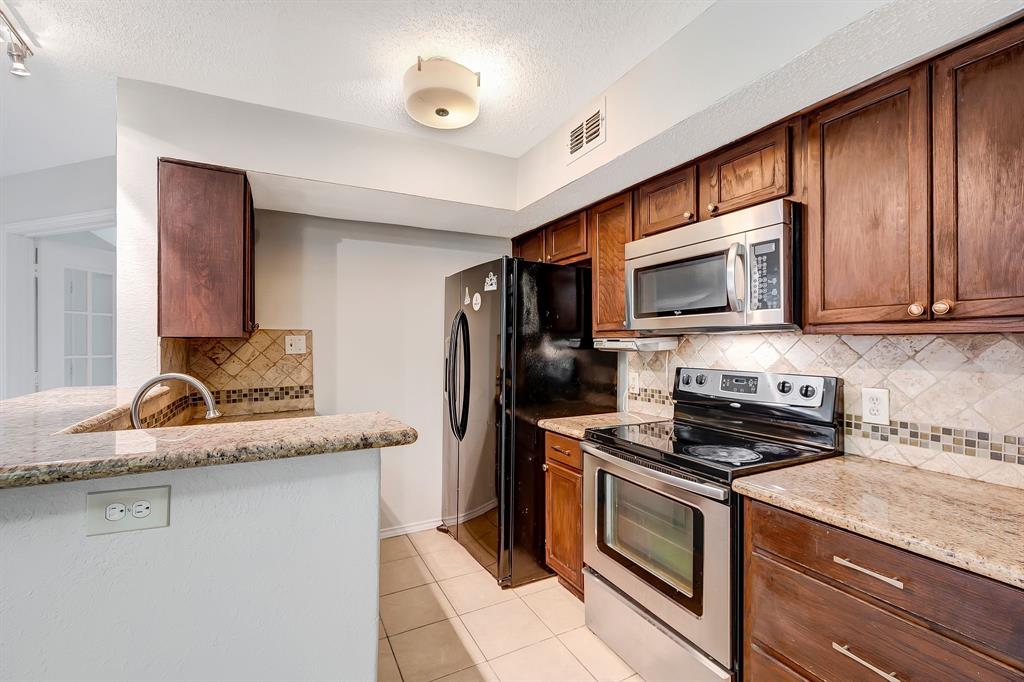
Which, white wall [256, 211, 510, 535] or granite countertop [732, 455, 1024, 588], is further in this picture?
white wall [256, 211, 510, 535]

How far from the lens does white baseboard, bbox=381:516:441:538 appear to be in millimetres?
3170

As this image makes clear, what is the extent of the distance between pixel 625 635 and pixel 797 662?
767mm

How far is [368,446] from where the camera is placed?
916mm

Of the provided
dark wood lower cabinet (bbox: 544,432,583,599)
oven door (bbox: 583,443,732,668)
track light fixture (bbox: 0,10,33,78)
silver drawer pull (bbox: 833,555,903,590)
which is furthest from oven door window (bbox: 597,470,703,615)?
track light fixture (bbox: 0,10,33,78)

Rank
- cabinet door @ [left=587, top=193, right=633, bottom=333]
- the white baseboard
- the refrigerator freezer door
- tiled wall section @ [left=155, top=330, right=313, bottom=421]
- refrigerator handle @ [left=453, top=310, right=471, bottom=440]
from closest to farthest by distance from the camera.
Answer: cabinet door @ [left=587, top=193, right=633, bottom=333] < the refrigerator freezer door < tiled wall section @ [left=155, top=330, right=313, bottom=421] < refrigerator handle @ [left=453, top=310, right=471, bottom=440] < the white baseboard

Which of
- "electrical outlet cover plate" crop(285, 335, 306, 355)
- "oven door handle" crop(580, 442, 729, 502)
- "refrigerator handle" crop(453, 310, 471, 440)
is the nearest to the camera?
"oven door handle" crop(580, 442, 729, 502)

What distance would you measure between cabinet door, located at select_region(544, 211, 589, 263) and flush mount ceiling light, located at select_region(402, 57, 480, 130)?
107 cm

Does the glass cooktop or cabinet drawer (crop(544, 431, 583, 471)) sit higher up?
the glass cooktop

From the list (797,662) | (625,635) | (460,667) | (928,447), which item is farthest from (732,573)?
(460,667)

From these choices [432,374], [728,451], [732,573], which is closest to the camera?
[732,573]

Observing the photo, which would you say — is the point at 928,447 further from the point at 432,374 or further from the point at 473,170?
the point at 432,374

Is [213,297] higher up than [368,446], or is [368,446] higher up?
[213,297]

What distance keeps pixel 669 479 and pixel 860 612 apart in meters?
0.63

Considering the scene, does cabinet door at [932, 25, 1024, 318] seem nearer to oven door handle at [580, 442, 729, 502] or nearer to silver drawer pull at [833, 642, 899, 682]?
oven door handle at [580, 442, 729, 502]
